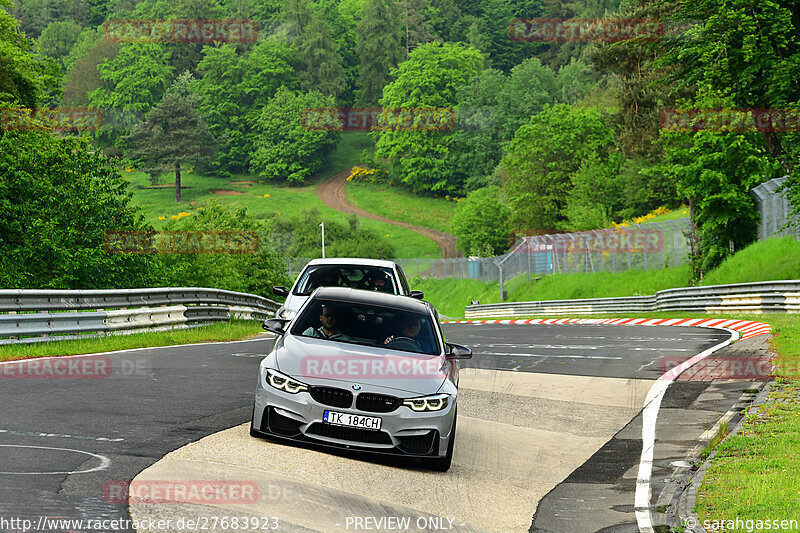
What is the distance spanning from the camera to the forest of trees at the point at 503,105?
3756 centimetres

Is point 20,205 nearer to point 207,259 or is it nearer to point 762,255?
point 207,259

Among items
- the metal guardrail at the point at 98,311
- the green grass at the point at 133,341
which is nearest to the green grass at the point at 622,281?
the green grass at the point at 133,341

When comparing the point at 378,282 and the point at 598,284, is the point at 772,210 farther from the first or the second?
the point at 378,282

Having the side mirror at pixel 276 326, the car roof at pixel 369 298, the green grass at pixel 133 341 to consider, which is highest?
the car roof at pixel 369 298

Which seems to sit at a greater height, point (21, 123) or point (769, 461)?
point (21, 123)

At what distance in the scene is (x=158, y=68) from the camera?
Result: 186250mm

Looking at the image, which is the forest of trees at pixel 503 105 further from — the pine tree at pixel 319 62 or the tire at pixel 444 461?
the tire at pixel 444 461

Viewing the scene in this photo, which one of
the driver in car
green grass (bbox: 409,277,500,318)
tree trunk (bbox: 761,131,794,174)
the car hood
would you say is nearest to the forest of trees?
tree trunk (bbox: 761,131,794,174)

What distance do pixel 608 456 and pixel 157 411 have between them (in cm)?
474

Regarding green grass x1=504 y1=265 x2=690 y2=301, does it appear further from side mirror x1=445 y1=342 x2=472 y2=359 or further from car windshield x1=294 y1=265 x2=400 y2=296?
side mirror x1=445 y1=342 x2=472 y2=359

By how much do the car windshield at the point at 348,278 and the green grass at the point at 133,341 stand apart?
447 centimetres

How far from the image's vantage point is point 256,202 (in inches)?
5625

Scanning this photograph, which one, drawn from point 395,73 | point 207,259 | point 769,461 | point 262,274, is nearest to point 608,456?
point 769,461

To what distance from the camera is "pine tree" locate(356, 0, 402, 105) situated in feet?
623
